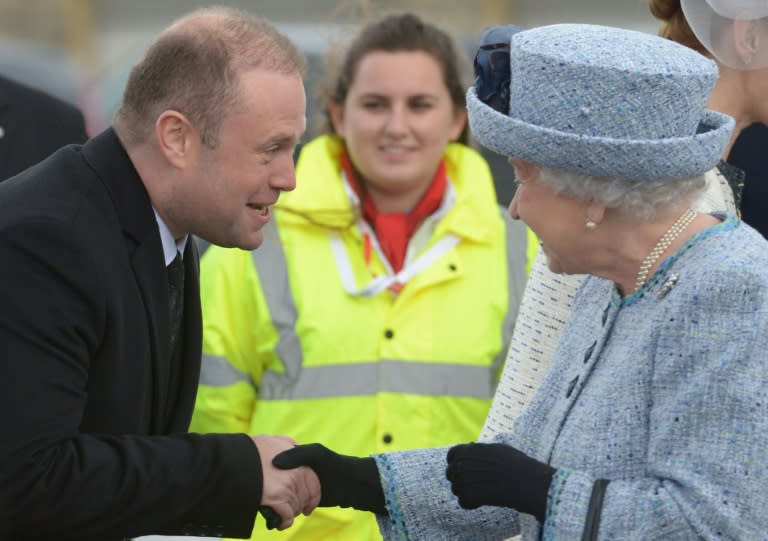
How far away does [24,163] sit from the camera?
167 inches

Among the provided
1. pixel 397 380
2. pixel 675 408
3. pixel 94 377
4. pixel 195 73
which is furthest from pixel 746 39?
pixel 94 377

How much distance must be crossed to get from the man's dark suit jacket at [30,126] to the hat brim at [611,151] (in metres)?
2.01

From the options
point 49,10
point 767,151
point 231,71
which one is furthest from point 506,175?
point 49,10

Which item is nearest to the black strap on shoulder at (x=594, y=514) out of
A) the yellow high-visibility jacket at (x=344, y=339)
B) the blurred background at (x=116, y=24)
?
the yellow high-visibility jacket at (x=344, y=339)

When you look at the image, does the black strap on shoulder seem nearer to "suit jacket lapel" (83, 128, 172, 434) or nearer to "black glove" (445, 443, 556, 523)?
"black glove" (445, 443, 556, 523)

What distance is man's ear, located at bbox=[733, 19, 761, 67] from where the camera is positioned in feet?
10.6

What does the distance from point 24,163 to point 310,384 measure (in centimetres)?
107

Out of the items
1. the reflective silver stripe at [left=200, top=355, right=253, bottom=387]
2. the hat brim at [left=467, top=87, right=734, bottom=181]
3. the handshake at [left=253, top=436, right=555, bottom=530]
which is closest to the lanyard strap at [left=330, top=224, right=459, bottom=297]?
the reflective silver stripe at [left=200, top=355, right=253, bottom=387]

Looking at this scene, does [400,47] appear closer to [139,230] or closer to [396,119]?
[396,119]

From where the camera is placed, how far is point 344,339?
4.00 metres

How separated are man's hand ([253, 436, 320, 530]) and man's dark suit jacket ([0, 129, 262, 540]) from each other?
0.03 metres

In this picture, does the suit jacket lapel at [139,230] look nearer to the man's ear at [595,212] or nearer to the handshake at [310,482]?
the handshake at [310,482]

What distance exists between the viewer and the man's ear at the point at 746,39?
127 inches

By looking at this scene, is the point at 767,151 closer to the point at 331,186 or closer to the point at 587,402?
the point at 331,186
